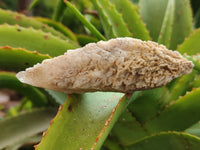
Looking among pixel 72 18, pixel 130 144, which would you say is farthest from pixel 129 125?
pixel 72 18

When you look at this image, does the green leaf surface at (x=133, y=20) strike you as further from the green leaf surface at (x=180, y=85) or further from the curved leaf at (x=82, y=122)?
the curved leaf at (x=82, y=122)

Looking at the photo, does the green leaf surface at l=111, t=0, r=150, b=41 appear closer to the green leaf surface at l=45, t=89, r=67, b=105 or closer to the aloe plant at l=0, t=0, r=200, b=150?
the aloe plant at l=0, t=0, r=200, b=150

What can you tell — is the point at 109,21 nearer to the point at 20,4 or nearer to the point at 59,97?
the point at 59,97

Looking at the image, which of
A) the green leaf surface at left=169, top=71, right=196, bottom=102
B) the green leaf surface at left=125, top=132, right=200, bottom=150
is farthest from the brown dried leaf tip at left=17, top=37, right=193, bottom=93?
the green leaf surface at left=169, top=71, right=196, bottom=102

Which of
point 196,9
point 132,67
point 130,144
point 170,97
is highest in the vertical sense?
point 196,9

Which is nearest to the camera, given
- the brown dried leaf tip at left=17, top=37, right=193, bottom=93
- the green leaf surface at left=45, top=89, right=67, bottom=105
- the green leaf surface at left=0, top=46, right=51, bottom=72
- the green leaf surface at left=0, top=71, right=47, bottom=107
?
the brown dried leaf tip at left=17, top=37, right=193, bottom=93
